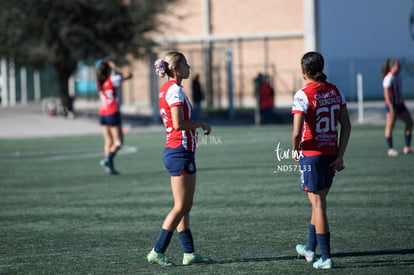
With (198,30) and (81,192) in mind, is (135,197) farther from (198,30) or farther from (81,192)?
(198,30)

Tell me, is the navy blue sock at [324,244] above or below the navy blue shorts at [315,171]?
below

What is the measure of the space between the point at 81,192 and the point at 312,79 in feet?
23.3

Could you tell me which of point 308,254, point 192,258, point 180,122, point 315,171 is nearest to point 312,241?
point 308,254

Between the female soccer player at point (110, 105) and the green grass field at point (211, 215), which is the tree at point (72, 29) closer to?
the green grass field at point (211, 215)

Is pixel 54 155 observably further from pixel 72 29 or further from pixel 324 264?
pixel 324 264

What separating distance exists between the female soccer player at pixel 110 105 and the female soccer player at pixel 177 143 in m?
7.93

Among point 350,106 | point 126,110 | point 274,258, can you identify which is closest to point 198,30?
point 126,110

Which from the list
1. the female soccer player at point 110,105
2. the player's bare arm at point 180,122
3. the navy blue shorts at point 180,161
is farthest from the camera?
the female soccer player at point 110,105

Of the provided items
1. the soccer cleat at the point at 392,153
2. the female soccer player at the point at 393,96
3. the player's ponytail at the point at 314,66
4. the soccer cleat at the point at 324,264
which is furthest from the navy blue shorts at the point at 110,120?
the soccer cleat at the point at 324,264

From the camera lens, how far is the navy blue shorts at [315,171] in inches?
274

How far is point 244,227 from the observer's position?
935 centimetres

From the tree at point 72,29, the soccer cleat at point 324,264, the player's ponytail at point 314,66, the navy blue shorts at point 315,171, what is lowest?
the soccer cleat at point 324,264

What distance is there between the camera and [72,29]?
3219 centimetres

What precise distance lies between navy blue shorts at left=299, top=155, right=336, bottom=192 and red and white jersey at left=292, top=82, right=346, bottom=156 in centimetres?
5
